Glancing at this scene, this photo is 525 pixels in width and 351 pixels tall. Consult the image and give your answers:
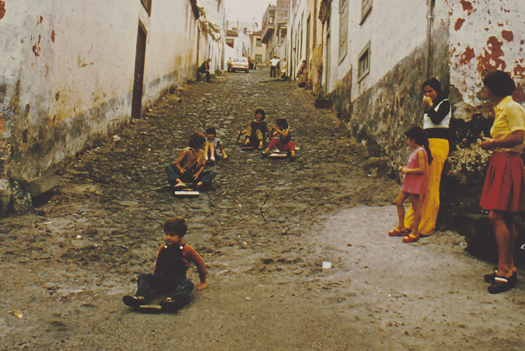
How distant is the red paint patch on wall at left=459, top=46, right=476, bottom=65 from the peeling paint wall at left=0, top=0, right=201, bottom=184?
16.2ft

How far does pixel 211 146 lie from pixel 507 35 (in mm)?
4729

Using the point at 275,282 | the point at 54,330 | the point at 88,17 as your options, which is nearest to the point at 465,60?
the point at 275,282

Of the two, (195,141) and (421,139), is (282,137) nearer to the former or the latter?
(195,141)

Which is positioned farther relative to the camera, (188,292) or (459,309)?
(188,292)

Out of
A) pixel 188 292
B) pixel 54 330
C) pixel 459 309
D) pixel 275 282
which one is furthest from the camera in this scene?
pixel 275 282

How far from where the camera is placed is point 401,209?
170 inches

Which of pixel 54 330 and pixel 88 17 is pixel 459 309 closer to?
pixel 54 330

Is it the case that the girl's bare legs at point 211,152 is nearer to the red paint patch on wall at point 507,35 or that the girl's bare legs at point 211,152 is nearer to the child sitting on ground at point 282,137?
the child sitting on ground at point 282,137

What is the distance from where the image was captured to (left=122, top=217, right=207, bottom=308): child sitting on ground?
3.05 meters

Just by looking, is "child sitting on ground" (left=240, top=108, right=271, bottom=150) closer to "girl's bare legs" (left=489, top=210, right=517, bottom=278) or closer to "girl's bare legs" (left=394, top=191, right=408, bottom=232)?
"girl's bare legs" (left=394, top=191, right=408, bottom=232)

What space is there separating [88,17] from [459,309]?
21.3ft

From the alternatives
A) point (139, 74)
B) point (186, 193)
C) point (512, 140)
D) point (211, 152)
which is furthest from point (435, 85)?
point (139, 74)

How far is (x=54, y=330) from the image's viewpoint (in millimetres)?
2578

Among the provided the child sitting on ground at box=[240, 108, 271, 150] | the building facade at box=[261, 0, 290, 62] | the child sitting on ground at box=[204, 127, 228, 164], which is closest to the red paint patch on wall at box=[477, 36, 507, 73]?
the child sitting on ground at box=[204, 127, 228, 164]
